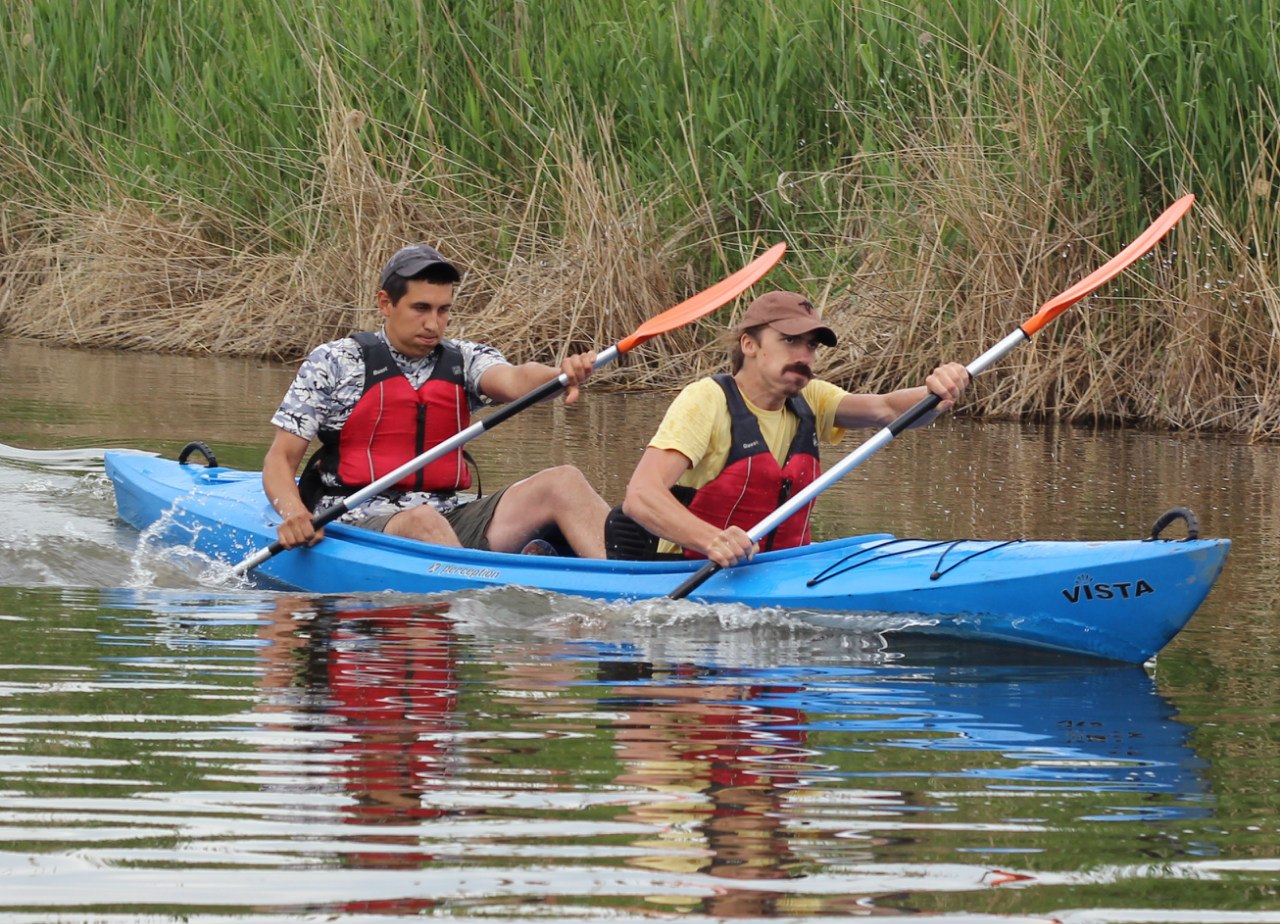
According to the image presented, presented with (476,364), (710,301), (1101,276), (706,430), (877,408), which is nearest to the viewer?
(706,430)

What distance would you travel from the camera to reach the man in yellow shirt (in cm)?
503

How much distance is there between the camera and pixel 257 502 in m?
6.44

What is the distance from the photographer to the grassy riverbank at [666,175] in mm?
8836

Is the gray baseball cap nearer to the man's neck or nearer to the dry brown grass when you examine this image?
the man's neck

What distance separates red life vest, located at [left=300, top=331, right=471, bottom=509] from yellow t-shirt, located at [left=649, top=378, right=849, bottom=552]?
3.45ft

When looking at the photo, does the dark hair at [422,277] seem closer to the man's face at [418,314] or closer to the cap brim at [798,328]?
the man's face at [418,314]

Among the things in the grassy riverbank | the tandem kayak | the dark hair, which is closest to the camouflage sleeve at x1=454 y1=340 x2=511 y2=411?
the dark hair

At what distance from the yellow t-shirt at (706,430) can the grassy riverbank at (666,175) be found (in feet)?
13.0

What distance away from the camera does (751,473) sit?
5.17 metres

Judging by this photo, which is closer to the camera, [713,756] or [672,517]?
[713,756]

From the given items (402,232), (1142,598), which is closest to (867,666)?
(1142,598)

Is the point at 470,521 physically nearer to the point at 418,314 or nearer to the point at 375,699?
the point at 418,314

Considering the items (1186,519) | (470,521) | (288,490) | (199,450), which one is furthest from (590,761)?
(199,450)

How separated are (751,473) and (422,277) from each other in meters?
1.25
